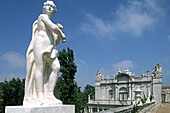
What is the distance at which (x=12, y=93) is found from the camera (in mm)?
29500

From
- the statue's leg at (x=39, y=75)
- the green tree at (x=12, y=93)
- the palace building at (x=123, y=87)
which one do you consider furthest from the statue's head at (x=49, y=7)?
the palace building at (x=123, y=87)

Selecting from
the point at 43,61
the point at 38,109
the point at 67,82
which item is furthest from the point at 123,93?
the point at 38,109

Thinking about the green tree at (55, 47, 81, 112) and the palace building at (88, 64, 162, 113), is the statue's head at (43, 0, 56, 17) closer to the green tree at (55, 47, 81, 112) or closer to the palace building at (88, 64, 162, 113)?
the green tree at (55, 47, 81, 112)

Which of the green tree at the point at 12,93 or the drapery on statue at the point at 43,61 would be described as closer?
the drapery on statue at the point at 43,61

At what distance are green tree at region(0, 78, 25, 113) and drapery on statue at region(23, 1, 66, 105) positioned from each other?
26808mm

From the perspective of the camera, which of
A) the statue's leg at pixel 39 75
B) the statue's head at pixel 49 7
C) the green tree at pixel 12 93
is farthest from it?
the green tree at pixel 12 93

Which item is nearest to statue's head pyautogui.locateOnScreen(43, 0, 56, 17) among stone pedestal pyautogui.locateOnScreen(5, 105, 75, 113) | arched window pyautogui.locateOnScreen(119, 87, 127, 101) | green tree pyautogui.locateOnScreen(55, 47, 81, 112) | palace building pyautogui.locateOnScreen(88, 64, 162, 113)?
stone pedestal pyautogui.locateOnScreen(5, 105, 75, 113)

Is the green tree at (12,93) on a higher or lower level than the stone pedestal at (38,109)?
lower

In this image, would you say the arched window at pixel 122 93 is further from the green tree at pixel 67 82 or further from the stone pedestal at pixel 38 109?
the stone pedestal at pixel 38 109

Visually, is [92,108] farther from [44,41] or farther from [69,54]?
[44,41]

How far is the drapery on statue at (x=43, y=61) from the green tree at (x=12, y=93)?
26.8 metres

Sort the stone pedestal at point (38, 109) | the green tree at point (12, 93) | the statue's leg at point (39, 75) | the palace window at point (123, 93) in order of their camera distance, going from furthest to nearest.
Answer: the palace window at point (123, 93) → the green tree at point (12, 93) → the statue's leg at point (39, 75) → the stone pedestal at point (38, 109)

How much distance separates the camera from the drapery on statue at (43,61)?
3607mm

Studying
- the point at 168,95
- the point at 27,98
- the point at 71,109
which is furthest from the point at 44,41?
the point at 168,95
